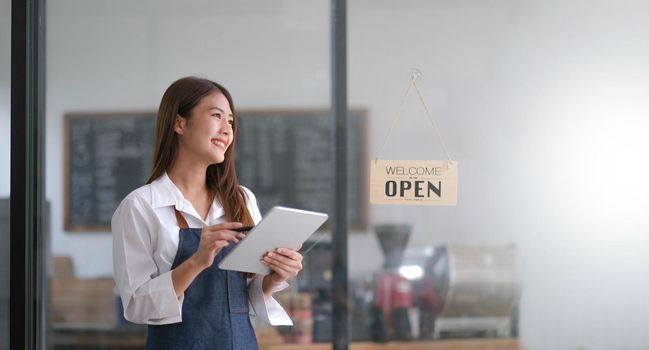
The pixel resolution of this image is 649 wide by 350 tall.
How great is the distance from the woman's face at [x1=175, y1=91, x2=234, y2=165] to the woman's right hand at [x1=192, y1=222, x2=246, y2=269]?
10.5 inches

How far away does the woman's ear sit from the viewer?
222cm

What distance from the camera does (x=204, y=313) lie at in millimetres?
2123

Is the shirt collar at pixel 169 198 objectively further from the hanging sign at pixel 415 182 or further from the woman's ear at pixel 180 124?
the hanging sign at pixel 415 182

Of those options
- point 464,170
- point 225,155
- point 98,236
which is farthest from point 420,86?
point 98,236

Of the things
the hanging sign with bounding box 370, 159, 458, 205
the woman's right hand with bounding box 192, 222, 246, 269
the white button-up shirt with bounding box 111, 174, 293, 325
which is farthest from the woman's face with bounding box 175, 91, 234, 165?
the hanging sign with bounding box 370, 159, 458, 205

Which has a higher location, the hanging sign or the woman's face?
the woman's face

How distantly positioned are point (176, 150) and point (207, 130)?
97mm

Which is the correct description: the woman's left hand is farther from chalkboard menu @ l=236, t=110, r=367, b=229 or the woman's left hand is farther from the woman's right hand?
chalkboard menu @ l=236, t=110, r=367, b=229

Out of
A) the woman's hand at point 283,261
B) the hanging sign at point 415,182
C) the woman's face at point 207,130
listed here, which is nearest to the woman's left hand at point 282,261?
the woman's hand at point 283,261

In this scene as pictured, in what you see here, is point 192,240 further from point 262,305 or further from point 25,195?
point 25,195

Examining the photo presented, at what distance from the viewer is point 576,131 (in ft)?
10.2

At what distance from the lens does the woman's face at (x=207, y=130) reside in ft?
7.22

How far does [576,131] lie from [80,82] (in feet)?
5.63

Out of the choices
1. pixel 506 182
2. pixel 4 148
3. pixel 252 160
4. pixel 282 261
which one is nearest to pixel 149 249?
pixel 282 261
